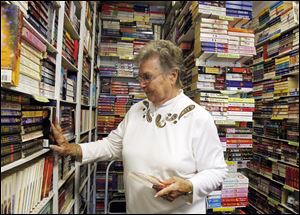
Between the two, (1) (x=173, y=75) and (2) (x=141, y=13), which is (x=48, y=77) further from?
(2) (x=141, y=13)

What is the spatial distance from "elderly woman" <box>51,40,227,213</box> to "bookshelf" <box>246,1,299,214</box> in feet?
6.70

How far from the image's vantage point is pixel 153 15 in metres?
3.63

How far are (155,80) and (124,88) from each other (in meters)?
2.33

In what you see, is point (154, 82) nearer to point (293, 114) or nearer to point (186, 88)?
point (186, 88)

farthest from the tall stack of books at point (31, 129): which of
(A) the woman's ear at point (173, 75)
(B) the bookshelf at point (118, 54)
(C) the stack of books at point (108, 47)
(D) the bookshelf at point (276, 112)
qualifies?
(D) the bookshelf at point (276, 112)

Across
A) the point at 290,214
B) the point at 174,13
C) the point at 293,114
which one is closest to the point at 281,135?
the point at 293,114

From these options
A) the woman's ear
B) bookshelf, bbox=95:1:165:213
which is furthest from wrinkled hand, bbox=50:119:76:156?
bookshelf, bbox=95:1:165:213

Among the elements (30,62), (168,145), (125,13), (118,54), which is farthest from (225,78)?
(125,13)

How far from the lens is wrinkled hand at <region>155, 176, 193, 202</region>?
0.99 metres

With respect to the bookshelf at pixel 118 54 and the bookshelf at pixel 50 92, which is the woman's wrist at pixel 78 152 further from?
the bookshelf at pixel 118 54

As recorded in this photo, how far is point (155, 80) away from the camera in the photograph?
1222mm

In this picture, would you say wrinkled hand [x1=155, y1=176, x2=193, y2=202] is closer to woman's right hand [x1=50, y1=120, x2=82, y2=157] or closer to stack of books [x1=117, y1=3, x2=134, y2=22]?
woman's right hand [x1=50, y1=120, x2=82, y2=157]

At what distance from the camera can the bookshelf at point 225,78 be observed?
6.67ft

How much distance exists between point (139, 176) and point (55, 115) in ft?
1.87
